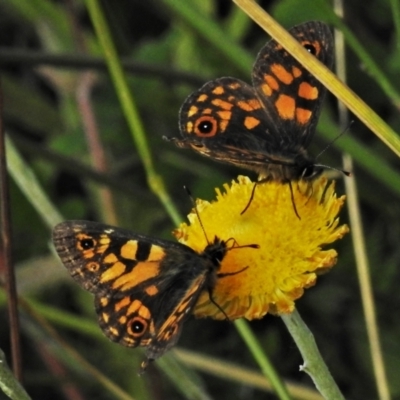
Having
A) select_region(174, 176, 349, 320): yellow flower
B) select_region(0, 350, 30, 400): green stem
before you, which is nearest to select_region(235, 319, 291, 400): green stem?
select_region(174, 176, 349, 320): yellow flower

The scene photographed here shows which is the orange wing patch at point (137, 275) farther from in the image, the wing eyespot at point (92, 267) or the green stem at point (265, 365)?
the green stem at point (265, 365)

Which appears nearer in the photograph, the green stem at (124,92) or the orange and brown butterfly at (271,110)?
the orange and brown butterfly at (271,110)

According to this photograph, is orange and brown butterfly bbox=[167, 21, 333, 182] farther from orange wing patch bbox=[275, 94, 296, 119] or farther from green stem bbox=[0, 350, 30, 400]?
green stem bbox=[0, 350, 30, 400]

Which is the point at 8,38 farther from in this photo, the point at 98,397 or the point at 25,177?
the point at 25,177

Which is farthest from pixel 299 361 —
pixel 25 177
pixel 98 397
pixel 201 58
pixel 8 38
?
pixel 8 38

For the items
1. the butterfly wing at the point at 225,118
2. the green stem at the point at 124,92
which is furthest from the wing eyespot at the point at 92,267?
the green stem at the point at 124,92

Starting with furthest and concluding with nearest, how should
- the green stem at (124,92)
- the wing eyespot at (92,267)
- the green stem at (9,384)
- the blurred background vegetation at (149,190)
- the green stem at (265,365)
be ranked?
the blurred background vegetation at (149,190), the green stem at (124,92), the green stem at (265,365), the wing eyespot at (92,267), the green stem at (9,384)
